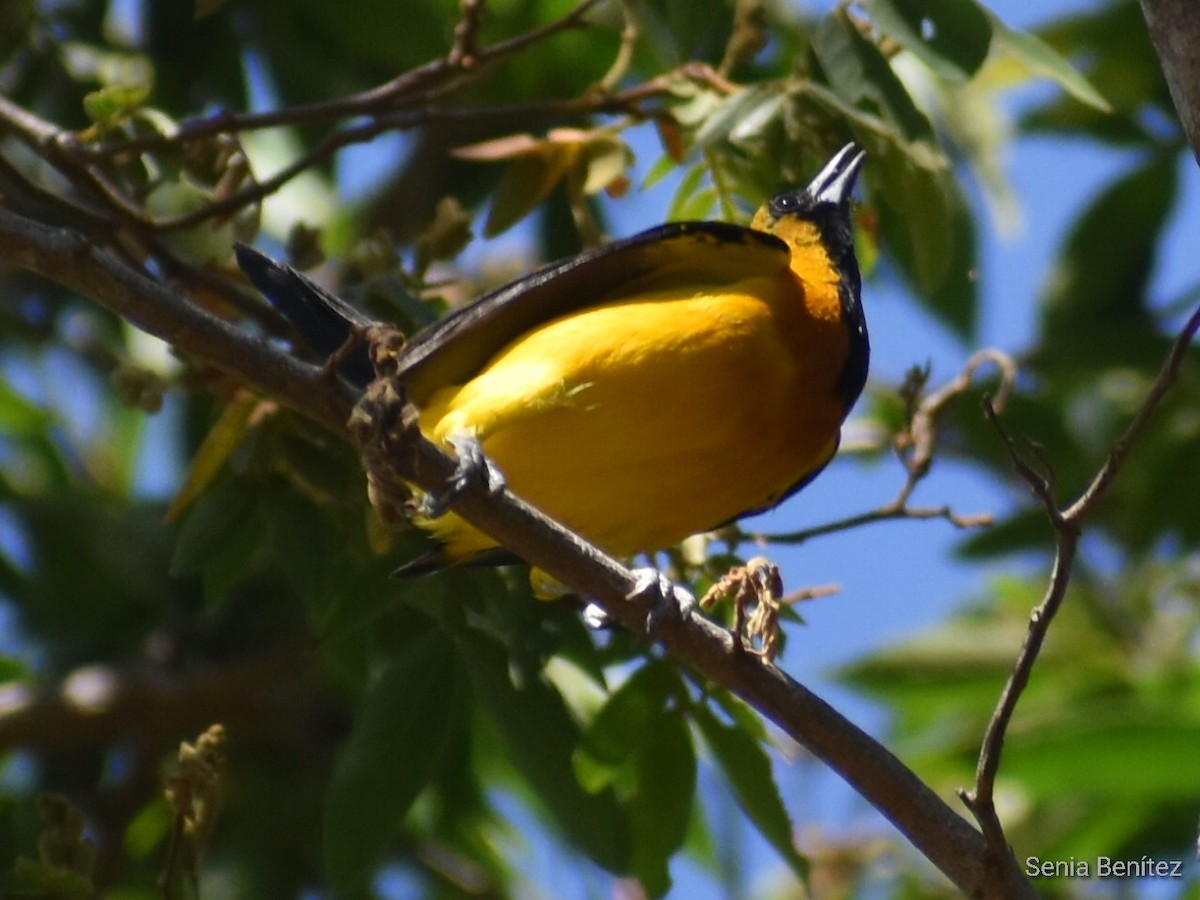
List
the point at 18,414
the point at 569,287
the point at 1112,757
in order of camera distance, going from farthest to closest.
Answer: the point at 18,414 < the point at 1112,757 < the point at 569,287

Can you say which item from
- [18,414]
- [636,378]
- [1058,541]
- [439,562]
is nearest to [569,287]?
[636,378]

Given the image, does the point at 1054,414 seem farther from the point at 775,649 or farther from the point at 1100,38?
the point at 775,649

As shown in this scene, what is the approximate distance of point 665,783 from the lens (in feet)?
11.8

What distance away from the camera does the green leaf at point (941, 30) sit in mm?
3418

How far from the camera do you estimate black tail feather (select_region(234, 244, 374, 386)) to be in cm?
318

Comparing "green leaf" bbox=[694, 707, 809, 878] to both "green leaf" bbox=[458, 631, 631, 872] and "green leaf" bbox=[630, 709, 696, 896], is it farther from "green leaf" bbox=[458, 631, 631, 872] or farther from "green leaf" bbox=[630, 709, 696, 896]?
"green leaf" bbox=[458, 631, 631, 872]

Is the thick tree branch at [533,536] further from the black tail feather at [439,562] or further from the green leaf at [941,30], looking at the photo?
the green leaf at [941,30]

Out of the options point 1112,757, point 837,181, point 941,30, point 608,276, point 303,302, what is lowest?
point 303,302

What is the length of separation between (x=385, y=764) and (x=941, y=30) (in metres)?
1.79

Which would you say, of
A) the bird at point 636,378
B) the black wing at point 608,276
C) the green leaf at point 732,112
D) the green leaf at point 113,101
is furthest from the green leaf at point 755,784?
the green leaf at point 113,101

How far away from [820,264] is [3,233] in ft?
6.62

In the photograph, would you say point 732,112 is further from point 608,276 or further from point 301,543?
point 301,543

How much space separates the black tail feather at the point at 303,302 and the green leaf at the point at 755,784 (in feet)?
3.43

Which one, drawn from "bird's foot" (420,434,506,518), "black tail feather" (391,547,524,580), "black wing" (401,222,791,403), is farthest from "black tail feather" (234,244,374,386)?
"black tail feather" (391,547,524,580)
